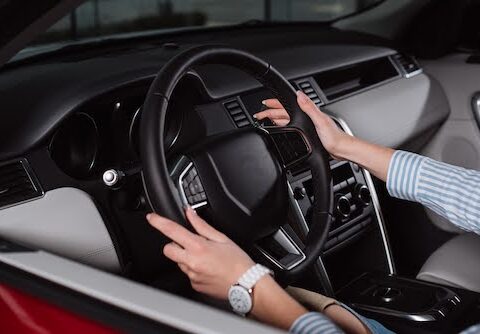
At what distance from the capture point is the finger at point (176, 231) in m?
1.25

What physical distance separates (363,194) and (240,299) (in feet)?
3.96

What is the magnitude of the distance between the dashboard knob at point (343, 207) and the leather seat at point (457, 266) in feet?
0.92

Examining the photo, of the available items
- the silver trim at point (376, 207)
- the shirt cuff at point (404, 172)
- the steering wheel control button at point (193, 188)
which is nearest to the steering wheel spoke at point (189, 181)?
the steering wheel control button at point (193, 188)

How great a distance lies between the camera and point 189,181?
1492 mm

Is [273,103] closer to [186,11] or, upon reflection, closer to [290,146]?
[290,146]

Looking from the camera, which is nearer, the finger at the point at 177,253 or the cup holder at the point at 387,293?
the finger at the point at 177,253

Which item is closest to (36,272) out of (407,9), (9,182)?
(9,182)

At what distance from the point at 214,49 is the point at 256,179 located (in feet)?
0.91

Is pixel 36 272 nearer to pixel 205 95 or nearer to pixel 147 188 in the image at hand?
pixel 147 188

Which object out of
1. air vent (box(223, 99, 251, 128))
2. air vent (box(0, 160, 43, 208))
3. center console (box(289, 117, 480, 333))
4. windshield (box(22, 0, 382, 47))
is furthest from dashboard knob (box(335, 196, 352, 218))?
windshield (box(22, 0, 382, 47))

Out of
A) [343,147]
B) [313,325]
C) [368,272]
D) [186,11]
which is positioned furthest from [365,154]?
[186,11]

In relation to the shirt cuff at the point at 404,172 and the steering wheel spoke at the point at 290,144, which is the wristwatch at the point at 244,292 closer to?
A: the steering wheel spoke at the point at 290,144

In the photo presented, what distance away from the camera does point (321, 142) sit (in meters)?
1.74

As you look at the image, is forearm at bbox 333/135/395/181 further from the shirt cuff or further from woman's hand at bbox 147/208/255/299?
woman's hand at bbox 147/208/255/299
